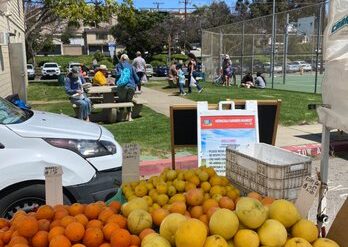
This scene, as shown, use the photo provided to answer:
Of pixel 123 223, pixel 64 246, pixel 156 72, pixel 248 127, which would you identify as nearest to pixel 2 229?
pixel 64 246

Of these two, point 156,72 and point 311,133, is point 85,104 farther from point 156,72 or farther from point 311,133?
point 156,72

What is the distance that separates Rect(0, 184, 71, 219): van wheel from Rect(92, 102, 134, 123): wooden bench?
6.78 meters

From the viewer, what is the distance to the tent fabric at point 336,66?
242 cm

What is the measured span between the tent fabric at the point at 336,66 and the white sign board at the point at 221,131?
188 cm

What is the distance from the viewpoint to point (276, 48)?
2322cm

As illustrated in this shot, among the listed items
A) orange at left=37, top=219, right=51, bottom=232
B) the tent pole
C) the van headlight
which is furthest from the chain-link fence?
orange at left=37, top=219, right=51, bottom=232

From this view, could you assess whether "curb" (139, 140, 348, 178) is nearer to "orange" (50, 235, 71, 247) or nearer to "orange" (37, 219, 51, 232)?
"orange" (37, 219, 51, 232)

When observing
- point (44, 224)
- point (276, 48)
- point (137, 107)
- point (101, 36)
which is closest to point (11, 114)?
point (44, 224)

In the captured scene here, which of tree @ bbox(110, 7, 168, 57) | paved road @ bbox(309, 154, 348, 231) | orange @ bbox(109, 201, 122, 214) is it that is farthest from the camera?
tree @ bbox(110, 7, 168, 57)

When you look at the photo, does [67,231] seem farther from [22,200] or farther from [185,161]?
[185,161]

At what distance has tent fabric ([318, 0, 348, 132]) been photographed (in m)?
2.42

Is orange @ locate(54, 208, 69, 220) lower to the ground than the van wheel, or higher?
higher

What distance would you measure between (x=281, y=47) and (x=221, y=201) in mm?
22104

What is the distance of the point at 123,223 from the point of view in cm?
248
